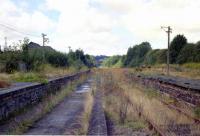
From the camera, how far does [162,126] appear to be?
11.7m

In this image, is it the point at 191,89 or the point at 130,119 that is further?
the point at 191,89

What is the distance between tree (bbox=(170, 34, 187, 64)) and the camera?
295 ft

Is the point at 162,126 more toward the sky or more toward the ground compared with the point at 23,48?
more toward the ground

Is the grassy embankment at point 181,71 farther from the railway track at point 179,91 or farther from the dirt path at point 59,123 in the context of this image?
the dirt path at point 59,123

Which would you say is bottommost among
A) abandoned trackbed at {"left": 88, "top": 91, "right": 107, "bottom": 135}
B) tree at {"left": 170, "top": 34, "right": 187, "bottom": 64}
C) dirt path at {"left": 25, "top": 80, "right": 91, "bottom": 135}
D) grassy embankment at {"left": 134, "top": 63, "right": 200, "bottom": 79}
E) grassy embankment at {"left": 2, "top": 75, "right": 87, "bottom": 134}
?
dirt path at {"left": 25, "top": 80, "right": 91, "bottom": 135}

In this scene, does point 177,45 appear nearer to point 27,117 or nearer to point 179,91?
point 179,91

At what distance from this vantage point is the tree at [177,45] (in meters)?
89.9

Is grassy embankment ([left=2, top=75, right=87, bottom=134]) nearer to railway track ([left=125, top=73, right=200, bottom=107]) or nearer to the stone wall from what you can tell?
the stone wall

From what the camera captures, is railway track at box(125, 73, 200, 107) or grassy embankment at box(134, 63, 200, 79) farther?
grassy embankment at box(134, 63, 200, 79)

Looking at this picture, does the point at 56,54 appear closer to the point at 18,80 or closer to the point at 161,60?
the point at 18,80

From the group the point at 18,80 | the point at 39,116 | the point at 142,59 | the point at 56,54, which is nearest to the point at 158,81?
the point at 18,80

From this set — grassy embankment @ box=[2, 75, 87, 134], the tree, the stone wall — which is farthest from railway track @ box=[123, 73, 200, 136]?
the tree

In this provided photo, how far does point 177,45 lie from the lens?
90438mm

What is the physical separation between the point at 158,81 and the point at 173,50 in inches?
2608
